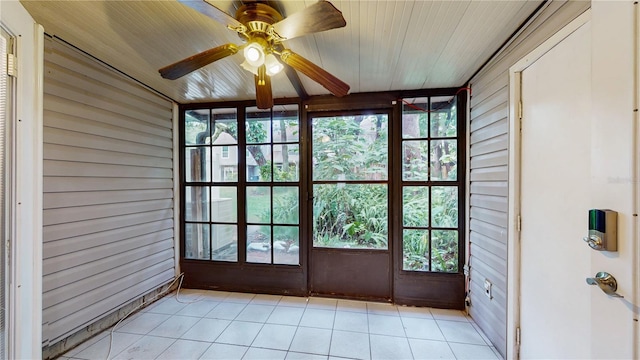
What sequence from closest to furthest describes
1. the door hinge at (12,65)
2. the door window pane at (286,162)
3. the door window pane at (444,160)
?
the door hinge at (12,65), the door window pane at (444,160), the door window pane at (286,162)

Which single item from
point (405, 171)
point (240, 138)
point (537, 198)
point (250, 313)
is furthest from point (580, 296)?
point (240, 138)

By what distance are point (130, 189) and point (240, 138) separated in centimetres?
121

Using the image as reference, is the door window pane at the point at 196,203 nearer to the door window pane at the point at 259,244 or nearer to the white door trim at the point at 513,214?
the door window pane at the point at 259,244

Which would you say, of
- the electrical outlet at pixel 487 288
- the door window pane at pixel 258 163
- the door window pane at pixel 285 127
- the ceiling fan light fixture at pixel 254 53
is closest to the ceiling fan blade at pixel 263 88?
the ceiling fan light fixture at pixel 254 53

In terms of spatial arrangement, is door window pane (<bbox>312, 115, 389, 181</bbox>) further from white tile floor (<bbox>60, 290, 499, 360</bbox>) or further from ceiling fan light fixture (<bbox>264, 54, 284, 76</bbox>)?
white tile floor (<bbox>60, 290, 499, 360</bbox>)

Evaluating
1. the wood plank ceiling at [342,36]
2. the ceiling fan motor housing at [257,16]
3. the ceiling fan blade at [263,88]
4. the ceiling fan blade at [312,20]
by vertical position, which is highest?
the wood plank ceiling at [342,36]

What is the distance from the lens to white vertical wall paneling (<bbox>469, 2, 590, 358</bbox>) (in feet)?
5.41

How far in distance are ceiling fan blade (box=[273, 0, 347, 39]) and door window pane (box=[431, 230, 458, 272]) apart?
7.21ft

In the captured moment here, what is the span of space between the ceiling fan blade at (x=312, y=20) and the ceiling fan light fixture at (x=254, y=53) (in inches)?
5.4

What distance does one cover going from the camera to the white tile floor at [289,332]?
178cm

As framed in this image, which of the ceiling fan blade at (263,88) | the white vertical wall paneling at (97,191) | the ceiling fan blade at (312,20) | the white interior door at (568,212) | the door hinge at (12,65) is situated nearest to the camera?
the white interior door at (568,212)

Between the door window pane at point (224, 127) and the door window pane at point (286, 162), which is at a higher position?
the door window pane at point (224, 127)

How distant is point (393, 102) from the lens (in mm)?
2512

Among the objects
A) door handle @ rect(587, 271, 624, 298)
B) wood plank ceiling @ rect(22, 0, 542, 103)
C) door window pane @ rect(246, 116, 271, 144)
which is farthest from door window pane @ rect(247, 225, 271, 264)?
door handle @ rect(587, 271, 624, 298)
